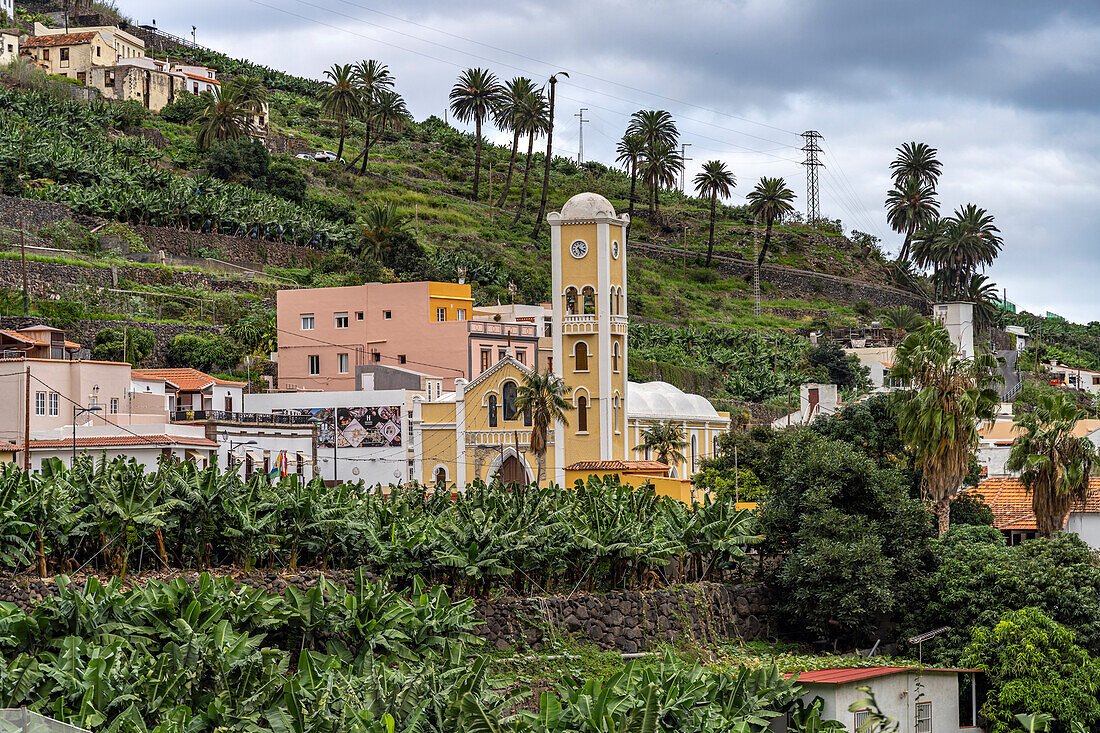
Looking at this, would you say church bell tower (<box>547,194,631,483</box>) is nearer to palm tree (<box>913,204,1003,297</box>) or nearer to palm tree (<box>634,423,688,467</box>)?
palm tree (<box>634,423,688,467</box>)

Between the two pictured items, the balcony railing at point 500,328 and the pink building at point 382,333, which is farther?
the pink building at point 382,333

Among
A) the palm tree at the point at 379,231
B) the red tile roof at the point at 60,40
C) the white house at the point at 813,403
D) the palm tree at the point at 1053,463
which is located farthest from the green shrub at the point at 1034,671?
the red tile roof at the point at 60,40

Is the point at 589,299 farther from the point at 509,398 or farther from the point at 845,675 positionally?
the point at 845,675

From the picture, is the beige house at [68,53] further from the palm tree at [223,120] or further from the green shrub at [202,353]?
the green shrub at [202,353]

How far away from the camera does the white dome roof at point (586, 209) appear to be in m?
55.2

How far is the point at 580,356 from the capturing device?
5531 cm

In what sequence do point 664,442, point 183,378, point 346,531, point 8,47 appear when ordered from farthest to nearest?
1. point 8,47
2. point 664,442
3. point 183,378
4. point 346,531

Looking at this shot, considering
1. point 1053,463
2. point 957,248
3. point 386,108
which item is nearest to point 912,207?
point 957,248

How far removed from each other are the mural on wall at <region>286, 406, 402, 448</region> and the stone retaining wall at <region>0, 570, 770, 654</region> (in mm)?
26619

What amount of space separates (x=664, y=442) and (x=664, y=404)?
151 inches

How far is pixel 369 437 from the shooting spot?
2210 inches

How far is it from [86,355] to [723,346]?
151 feet

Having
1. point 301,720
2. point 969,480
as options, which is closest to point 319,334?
point 969,480

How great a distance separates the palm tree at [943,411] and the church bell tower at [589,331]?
19.8 meters
